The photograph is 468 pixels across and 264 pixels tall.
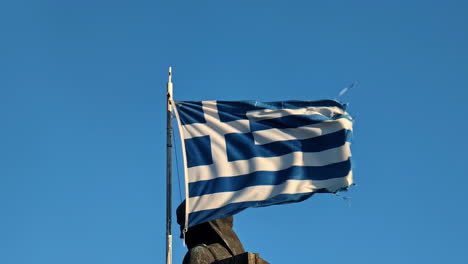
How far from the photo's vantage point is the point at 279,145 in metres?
20.1

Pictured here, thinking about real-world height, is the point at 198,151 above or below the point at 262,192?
above

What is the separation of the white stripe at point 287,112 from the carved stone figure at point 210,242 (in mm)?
2845

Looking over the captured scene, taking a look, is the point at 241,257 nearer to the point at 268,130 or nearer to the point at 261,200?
the point at 261,200

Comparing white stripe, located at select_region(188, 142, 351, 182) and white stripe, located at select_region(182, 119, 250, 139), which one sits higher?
white stripe, located at select_region(182, 119, 250, 139)

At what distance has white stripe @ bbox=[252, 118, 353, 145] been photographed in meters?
20.1

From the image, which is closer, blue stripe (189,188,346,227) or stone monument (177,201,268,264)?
blue stripe (189,188,346,227)

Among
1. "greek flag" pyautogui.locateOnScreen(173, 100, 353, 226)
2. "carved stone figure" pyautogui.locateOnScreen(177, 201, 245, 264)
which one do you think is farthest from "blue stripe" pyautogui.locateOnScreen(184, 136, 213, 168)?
"carved stone figure" pyautogui.locateOnScreen(177, 201, 245, 264)

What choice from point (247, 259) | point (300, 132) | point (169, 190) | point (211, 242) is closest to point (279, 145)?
point (300, 132)

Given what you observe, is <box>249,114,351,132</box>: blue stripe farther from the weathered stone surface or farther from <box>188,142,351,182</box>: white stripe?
the weathered stone surface

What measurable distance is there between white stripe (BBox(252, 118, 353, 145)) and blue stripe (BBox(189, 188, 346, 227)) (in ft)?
4.18

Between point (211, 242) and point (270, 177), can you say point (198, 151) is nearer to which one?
point (270, 177)

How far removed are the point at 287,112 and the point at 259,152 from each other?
107cm

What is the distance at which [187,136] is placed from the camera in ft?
64.2

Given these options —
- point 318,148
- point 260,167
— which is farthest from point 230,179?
point 318,148
